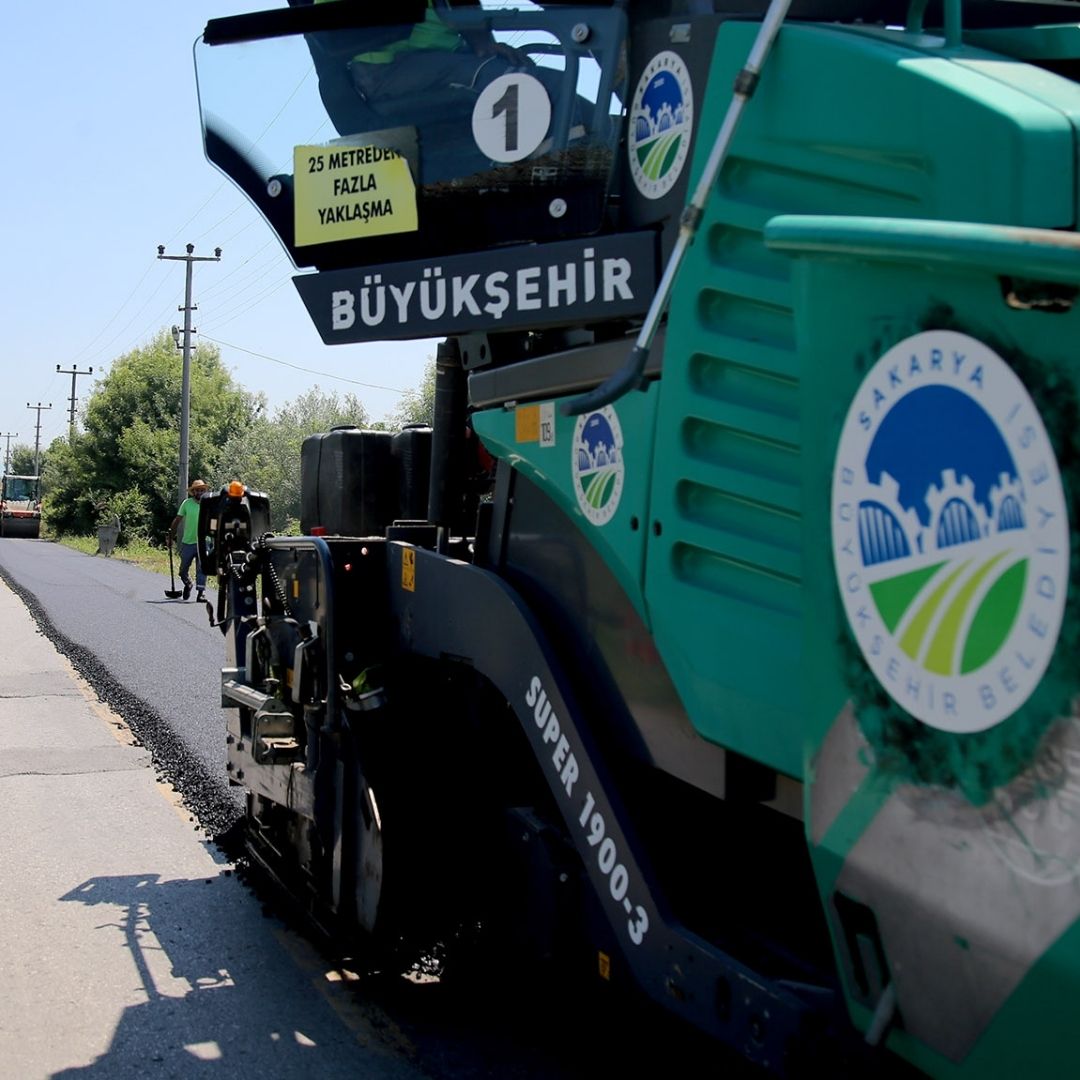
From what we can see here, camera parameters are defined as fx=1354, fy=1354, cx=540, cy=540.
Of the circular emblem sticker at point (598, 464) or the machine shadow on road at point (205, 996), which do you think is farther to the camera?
the machine shadow on road at point (205, 996)

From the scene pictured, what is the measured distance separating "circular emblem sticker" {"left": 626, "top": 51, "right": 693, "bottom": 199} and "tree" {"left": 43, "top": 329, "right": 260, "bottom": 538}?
61289 mm

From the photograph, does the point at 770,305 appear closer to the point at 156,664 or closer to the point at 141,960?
the point at 141,960

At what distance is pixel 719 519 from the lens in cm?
269

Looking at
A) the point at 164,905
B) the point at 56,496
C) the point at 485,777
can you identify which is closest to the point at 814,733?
the point at 485,777

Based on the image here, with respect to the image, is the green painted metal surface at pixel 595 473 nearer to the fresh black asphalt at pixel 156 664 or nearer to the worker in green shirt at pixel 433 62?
the worker in green shirt at pixel 433 62

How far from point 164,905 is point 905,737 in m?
4.68

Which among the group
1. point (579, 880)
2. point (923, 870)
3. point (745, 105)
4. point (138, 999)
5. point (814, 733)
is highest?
point (745, 105)

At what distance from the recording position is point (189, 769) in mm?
8383

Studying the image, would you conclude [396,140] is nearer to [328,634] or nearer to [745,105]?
[745,105]

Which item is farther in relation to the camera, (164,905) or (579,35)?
(164,905)

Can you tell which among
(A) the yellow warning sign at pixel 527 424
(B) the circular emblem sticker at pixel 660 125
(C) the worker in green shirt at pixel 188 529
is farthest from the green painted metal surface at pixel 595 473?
(C) the worker in green shirt at pixel 188 529

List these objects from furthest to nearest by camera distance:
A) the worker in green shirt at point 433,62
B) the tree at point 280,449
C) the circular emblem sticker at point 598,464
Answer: the tree at point 280,449 → the worker in green shirt at point 433,62 → the circular emblem sticker at point 598,464

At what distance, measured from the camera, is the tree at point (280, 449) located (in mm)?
57156

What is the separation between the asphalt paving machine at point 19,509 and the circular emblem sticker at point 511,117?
214ft
